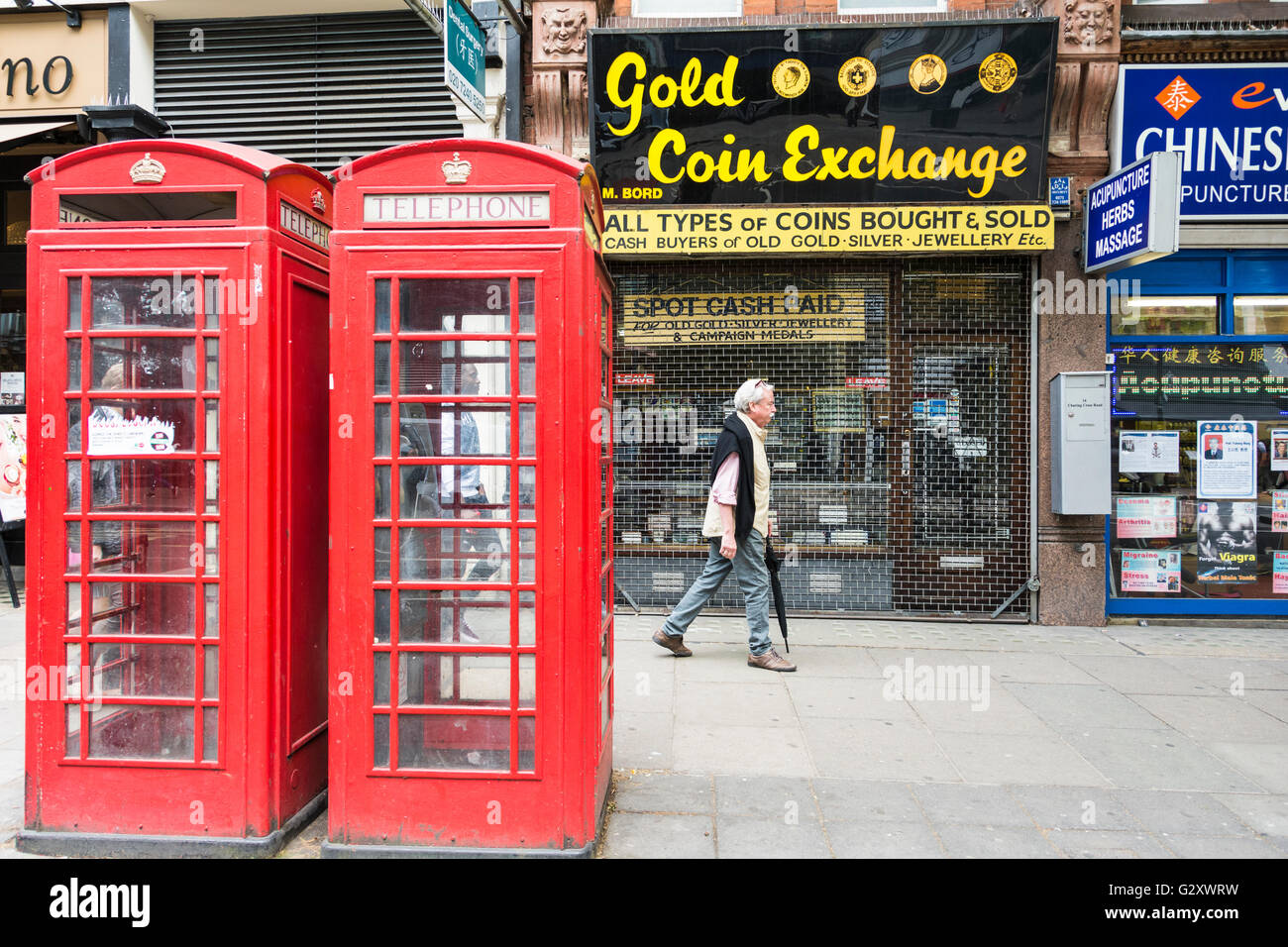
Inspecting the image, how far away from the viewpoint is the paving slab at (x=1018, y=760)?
455 cm

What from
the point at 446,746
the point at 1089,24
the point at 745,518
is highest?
the point at 1089,24

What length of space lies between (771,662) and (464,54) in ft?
17.9

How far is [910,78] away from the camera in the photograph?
795 centimetres

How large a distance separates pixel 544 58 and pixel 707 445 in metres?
4.04

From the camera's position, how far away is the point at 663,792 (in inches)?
168

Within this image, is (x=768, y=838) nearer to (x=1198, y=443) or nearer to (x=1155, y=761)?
(x=1155, y=761)

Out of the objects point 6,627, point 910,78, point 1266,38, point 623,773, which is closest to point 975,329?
point 910,78

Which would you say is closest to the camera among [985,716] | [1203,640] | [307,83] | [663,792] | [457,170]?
[457,170]

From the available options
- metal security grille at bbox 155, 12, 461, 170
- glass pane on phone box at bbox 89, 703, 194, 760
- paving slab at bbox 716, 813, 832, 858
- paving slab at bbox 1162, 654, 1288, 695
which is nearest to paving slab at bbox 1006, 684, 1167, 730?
paving slab at bbox 1162, 654, 1288, 695

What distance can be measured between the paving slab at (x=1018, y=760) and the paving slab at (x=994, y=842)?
604 millimetres

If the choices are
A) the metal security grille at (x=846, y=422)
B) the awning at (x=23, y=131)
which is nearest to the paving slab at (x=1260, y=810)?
the metal security grille at (x=846, y=422)

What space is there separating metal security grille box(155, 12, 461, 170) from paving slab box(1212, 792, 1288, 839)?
8.22 metres

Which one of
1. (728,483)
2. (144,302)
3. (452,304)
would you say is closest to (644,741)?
(728,483)

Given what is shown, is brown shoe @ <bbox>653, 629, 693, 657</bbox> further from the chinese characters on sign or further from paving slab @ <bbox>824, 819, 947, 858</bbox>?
the chinese characters on sign
